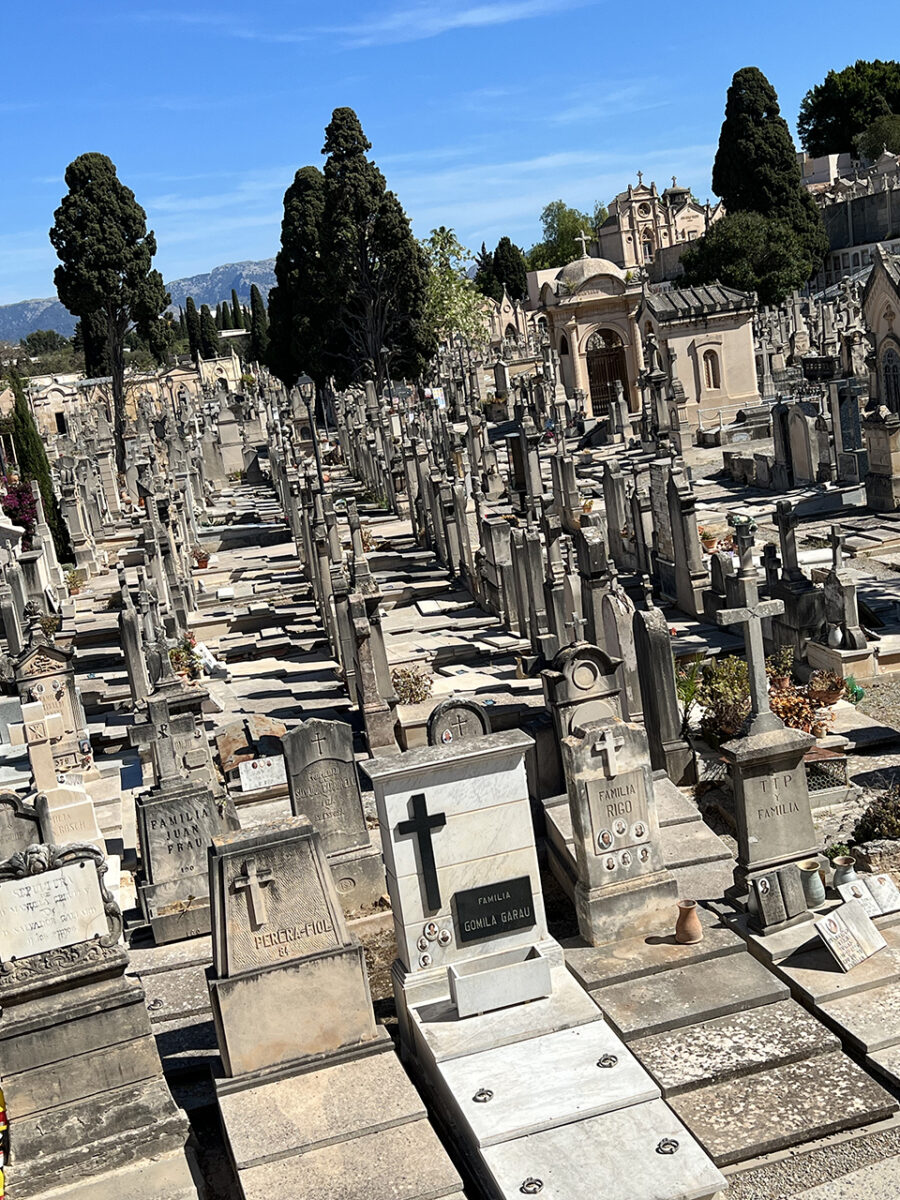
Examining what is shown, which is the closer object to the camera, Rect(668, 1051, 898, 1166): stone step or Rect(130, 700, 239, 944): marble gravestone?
Rect(668, 1051, 898, 1166): stone step

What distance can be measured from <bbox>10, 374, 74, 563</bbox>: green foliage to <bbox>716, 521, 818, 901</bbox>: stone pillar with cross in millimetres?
24848

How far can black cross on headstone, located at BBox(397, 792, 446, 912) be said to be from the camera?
762 cm

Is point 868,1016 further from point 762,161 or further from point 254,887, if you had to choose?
point 762,161

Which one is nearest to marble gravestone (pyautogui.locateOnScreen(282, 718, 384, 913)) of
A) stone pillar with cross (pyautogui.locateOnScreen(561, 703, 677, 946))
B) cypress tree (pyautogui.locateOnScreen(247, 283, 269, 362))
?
stone pillar with cross (pyautogui.locateOnScreen(561, 703, 677, 946))

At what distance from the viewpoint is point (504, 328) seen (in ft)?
278

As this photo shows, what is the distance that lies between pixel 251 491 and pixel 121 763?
2928cm

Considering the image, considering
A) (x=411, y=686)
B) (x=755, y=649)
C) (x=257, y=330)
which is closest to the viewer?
(x=755, y=649)

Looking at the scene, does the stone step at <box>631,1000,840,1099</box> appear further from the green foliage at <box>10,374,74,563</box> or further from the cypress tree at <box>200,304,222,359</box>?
the cypress tree at <box>200,304,222,359</box>

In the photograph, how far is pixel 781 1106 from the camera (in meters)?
6.76

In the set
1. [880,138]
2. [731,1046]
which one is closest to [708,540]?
[731,1046]

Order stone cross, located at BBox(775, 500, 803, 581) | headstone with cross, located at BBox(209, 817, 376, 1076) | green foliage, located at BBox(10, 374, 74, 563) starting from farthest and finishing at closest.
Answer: green foliage, located at BBox(10, 374, 74, 563) < stone cross, located at BBox(775, 500, 803, 581) < headstone with cross, located at BBox(209, 817, 376, 1076)

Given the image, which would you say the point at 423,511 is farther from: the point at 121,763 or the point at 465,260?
the point at 465,260

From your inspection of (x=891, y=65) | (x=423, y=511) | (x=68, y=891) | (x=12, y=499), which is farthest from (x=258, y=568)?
(x=891, y=65)

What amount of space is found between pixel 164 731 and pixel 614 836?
216 inches
